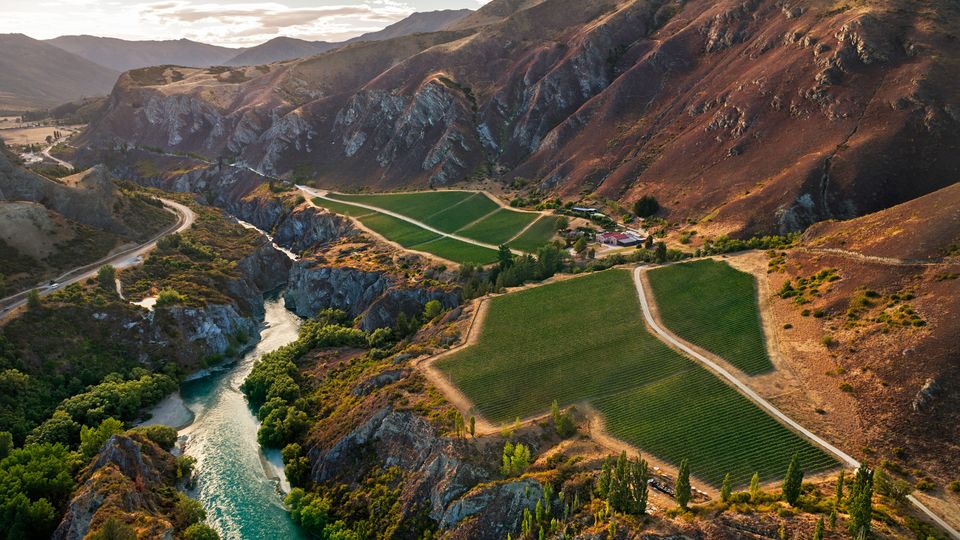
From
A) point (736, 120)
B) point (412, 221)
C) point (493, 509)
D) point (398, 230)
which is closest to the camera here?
point (493, 509)

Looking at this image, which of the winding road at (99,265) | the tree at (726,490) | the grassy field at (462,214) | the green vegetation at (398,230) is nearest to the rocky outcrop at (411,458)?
the tree at (726,490)

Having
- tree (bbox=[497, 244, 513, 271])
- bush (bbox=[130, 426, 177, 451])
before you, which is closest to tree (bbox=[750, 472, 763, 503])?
tree (bbox=[497, 244, 513, 271])

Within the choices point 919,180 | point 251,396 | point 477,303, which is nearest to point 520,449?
point 477,303

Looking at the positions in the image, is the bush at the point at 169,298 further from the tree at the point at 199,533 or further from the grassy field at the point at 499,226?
the grassy field at the point at 499,226

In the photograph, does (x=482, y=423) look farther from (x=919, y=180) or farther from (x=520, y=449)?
(x=919, y=180)

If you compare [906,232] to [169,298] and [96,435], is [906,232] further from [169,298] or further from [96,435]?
[169,298]

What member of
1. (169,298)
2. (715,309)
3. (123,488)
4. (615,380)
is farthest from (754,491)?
(169,298)
